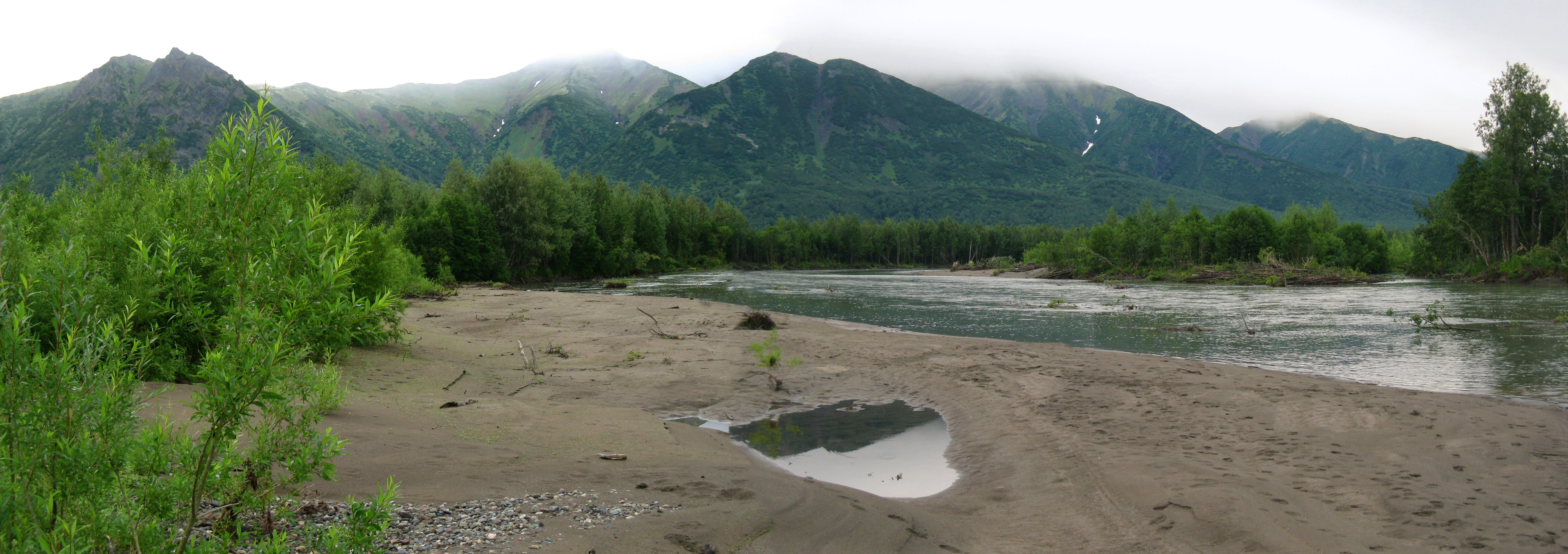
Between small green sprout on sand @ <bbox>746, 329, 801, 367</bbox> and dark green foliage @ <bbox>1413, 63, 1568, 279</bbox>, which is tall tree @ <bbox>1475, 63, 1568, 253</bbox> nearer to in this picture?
Result: dark green foliage @ <bbox>1413, 63, 1568, 279</bbox>

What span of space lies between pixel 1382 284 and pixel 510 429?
73441 mm

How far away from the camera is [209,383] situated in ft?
11.2

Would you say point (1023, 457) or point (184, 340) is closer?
point (184, 340)

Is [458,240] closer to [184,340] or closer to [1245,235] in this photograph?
[184,340]

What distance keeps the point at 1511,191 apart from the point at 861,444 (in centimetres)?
7697

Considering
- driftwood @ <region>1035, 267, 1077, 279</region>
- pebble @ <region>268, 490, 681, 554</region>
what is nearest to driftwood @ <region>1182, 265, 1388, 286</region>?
driftwood @ <region>1035, 267, 1077, 279</region>

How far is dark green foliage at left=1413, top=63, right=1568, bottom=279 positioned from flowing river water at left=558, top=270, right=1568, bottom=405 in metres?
5.10

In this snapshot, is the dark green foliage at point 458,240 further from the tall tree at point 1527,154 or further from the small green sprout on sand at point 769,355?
the tall tree at point 1527,154

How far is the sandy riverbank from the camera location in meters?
7.30

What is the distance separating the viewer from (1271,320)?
31.4 metres

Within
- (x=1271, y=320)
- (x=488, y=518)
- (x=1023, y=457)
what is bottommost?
(x=1271, y=320)

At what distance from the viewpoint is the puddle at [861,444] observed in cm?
1020

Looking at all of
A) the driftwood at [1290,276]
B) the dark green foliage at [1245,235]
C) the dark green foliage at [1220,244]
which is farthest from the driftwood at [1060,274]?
the driftwood at [1290,276]

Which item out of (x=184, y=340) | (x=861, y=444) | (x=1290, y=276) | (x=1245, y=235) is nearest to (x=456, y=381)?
(x=184, y=340)
